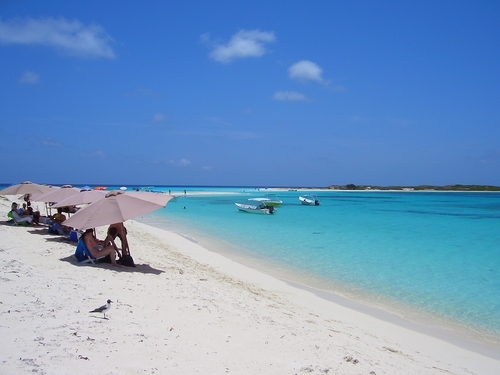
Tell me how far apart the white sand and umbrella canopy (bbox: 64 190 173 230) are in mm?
952

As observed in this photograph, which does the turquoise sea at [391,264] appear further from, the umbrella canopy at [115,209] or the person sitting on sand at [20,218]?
the person sitting on sand at [20,218]

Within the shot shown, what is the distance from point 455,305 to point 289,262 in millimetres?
5919

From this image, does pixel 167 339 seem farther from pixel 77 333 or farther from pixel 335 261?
pixel 335 261

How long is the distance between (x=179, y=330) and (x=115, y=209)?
433cm

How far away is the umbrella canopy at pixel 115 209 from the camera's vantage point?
8602 mm

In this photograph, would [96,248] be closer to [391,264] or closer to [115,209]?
[115,209]

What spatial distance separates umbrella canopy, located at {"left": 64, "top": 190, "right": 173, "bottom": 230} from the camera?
860 centimetres

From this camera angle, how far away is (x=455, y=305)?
9.92 m

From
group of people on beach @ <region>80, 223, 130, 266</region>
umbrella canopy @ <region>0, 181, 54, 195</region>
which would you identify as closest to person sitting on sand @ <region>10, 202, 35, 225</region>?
umbrella canopy @ <region>0, 181, 54, 195</region>

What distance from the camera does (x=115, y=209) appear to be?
8.78m

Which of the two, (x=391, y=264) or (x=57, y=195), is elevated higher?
(x=57, y=195)

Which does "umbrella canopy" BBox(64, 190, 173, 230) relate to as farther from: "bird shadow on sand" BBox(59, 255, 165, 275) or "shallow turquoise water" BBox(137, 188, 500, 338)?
"shallow turquoise water" BBox(137, 188, 500, 338)

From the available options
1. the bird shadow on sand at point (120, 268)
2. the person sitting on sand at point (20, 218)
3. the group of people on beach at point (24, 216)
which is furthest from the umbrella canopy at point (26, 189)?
the bird shadow on sand at point (120, 268)

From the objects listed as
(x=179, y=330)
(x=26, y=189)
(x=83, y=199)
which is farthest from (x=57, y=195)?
(x=179, y=330)
